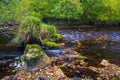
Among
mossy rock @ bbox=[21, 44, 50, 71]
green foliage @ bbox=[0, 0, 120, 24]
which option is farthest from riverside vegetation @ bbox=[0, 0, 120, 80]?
green foliage @ bbox=[0, 0, 120, 24]

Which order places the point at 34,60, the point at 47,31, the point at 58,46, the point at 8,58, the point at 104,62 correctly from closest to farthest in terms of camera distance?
1. the point at 34,60
2. the point at 104,62
3. the point at 8,58
4. the point at 58,46
5. the point at 47,31

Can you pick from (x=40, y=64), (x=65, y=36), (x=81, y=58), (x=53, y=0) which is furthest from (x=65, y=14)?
(x=40, y=64)

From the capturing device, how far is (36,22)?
30.6 m

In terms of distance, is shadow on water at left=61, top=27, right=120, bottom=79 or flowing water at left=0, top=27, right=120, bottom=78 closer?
shadow on water at left=61, top=27, right=120, bottom=79

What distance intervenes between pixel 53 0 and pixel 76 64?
33507 mm

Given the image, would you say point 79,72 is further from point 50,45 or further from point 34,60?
point 50,45

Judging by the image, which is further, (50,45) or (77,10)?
(77,10)

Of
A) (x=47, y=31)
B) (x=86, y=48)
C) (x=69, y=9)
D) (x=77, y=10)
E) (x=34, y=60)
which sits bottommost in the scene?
(x=86, y=48)

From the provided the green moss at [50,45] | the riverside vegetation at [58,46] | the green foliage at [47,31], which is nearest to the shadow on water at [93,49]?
the riverside vegetation at [58,46]

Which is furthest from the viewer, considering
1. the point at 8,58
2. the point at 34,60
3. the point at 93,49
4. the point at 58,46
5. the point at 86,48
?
the point at 58,46

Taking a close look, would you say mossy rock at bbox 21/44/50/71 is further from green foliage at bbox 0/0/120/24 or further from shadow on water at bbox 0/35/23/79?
green foliage at bbox 0/0/120/24

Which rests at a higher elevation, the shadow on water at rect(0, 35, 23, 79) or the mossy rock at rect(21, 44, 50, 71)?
the mossy rock at rect(21, 44, 50, 71)

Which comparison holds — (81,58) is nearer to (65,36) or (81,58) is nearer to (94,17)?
(65,36)

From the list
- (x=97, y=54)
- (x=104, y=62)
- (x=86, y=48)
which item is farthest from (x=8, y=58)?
(x=104, y=62)
